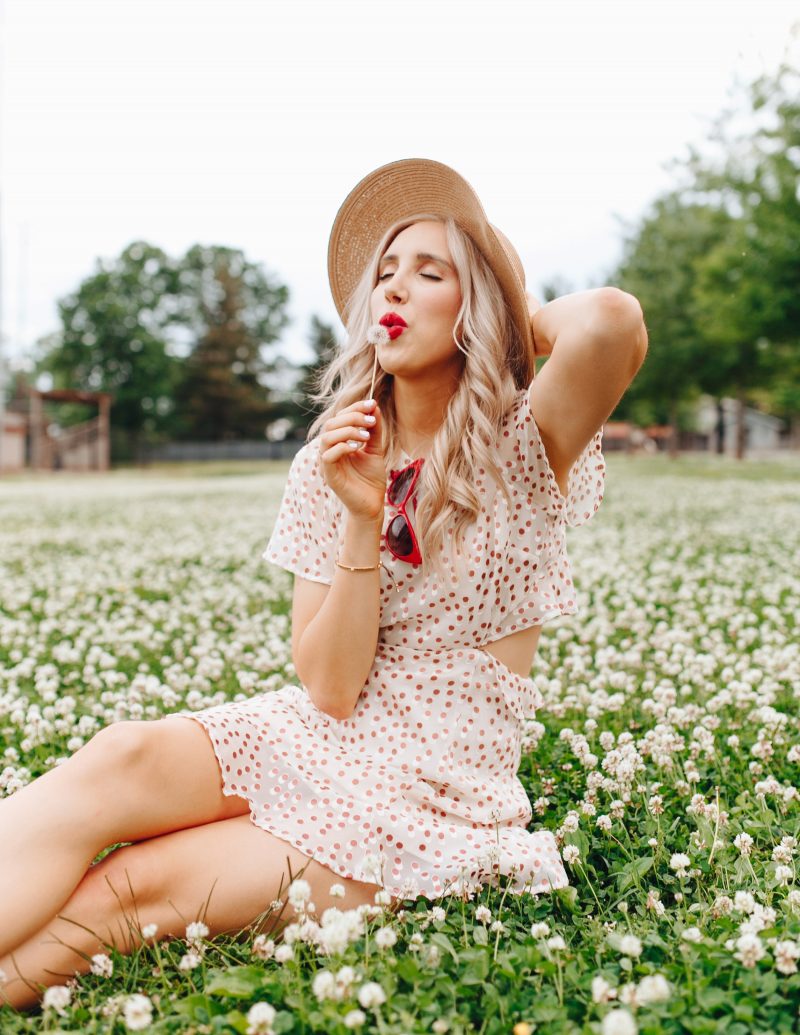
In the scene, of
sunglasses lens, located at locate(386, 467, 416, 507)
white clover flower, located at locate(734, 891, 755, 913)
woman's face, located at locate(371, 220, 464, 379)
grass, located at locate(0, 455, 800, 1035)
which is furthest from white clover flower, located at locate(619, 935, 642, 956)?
woman's face, located at locate(371, 220, 464, 379)

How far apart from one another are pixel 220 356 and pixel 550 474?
61.2 m

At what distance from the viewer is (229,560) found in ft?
31.1

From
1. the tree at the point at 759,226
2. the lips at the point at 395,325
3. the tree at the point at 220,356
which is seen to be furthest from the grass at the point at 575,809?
the tree at the point at 220,356

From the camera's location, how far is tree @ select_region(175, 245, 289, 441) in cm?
6091

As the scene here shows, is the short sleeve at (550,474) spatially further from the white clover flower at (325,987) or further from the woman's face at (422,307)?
the white clover flower at (325,987)

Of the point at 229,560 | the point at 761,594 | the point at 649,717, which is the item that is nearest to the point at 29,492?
the point at 229,560

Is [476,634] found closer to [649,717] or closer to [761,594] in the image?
[649,717]

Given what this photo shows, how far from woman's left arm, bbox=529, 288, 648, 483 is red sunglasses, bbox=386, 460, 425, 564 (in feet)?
1.37

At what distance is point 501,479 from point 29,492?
2477cm

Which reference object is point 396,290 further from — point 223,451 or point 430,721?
point 223,451

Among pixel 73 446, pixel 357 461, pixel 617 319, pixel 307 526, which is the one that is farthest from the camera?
pixel 73 446

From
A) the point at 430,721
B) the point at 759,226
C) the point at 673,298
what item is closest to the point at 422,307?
the point at 430,721

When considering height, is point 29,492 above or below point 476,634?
below

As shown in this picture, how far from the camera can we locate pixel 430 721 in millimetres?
2707
